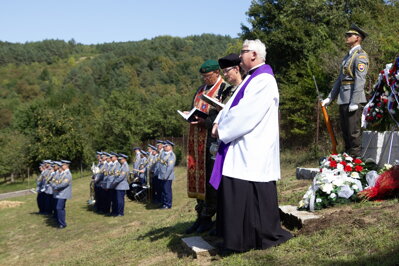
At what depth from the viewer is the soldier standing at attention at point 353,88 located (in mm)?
6312

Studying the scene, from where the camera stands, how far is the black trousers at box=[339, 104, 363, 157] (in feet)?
21.4

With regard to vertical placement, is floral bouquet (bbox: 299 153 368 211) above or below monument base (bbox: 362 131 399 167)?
below

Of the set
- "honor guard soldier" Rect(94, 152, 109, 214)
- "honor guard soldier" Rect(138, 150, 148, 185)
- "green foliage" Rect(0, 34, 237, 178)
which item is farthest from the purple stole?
"green foliage" Rect(0, 34, 237, 178)

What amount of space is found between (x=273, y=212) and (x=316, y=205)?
1.26 meters

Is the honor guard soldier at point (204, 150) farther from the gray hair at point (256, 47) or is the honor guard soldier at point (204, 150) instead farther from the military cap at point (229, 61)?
→ the gray hair at point (256, 47)

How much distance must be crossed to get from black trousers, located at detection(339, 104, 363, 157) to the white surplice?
8.60 ft

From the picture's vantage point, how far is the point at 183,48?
371ft

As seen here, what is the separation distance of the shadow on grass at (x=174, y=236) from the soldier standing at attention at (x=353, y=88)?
Result: 279 cm

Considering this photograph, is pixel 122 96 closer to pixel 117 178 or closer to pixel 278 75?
pixel 278 75

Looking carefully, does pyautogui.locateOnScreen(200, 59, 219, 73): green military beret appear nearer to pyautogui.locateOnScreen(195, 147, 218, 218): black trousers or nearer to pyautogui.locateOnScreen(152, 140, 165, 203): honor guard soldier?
pyautogui.locateOnScreen(195, 147, 218, 218): black trousers

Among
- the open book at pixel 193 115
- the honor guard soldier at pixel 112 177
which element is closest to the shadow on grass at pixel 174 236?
the open book at pixel 193 115

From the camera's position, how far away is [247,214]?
420 cm

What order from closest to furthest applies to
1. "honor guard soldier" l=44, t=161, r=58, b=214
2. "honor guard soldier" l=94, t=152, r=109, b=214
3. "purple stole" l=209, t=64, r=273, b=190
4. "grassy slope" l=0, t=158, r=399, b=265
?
"grassy slope" l=0, t=158, r=399, b=265 < "purple stole" l=209, t=64, r=273, b=190 < "honor guard soldier" l=44, t=161, r=58, b=214 < "honor guard soldier" l=94, t=152, r=109, b=214

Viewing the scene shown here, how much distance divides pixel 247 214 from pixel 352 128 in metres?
3.09
